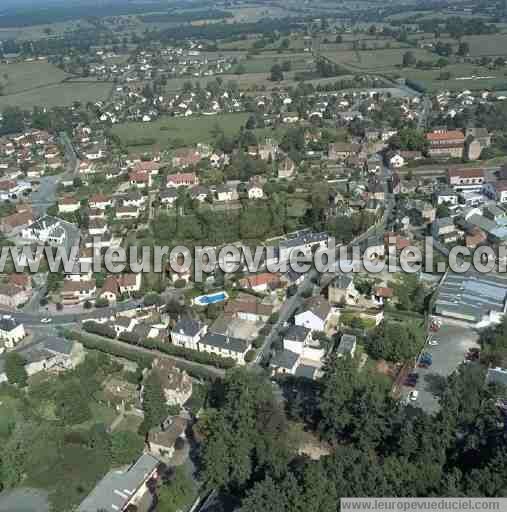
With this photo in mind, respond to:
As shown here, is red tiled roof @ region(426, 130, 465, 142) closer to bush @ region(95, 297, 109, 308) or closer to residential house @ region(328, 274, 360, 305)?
residential house @ region(328, 274, 360, 305)

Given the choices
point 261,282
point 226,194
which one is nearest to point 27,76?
point 226,194

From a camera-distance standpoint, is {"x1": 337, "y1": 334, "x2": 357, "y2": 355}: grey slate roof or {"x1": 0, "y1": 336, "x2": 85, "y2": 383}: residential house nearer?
{"x1": 337, "y1": 334, "x2": 357, "y2": 355}: grey slate roof

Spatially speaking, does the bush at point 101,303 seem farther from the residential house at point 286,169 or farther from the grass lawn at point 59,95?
the grass lawn at point 59,95

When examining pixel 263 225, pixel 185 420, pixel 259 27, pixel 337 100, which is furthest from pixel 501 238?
pixel 259 27

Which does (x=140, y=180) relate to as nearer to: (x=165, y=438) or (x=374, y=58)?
(x=165, y=438)

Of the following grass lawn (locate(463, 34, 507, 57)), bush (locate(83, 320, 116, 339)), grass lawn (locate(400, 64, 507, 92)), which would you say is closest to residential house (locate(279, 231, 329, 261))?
bush (locate(83, 320, 116, 339))
